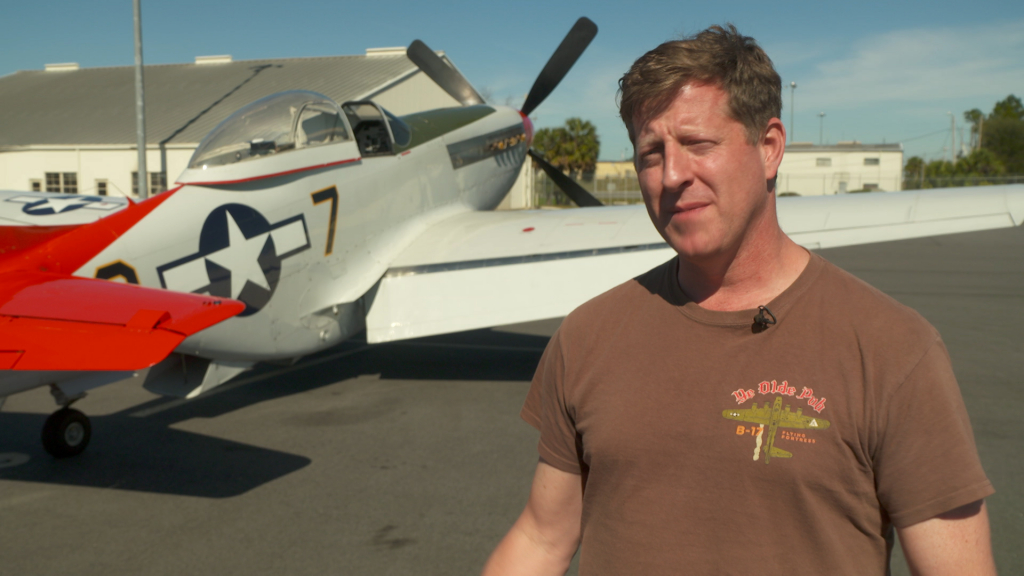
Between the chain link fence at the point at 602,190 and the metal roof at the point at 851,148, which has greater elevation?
the metal roof at the point at 851,148

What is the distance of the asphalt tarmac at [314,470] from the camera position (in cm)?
403

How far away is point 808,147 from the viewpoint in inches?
2378

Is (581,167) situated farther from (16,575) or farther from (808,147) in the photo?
(16,575)

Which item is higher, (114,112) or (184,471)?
(114,112)

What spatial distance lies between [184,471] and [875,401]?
5.24m

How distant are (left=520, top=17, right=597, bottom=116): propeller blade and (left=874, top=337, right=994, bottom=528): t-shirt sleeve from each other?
35.0 feet

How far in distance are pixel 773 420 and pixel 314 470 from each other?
4.60m

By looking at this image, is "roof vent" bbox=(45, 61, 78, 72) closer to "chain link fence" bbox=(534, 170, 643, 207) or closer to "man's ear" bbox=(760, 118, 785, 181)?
"chain link fence" bbox=(534, 170, 643, 207)

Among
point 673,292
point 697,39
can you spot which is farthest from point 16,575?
point 697,39

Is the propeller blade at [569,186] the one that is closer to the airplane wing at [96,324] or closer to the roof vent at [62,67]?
the airplane wing at [96,324]

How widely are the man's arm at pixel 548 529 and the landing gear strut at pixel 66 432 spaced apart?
5.00m

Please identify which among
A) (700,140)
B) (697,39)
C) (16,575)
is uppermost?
(697,39)

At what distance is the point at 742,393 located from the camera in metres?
1.28

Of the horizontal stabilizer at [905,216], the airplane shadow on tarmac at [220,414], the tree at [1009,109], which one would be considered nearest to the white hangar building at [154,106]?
the airplane shadow on tarmac at [220,414]
